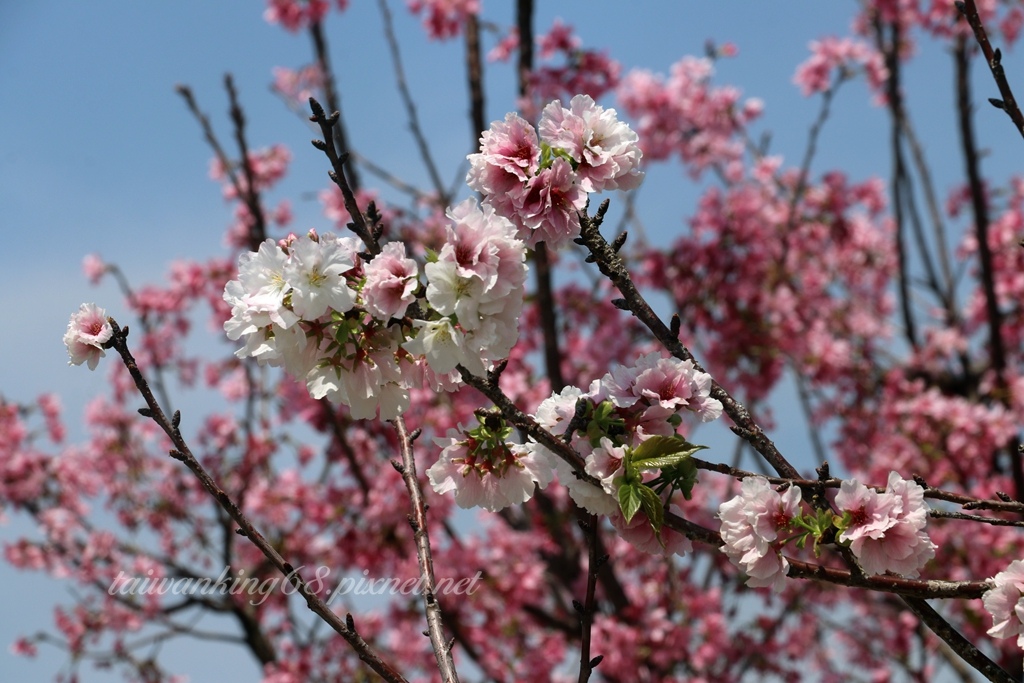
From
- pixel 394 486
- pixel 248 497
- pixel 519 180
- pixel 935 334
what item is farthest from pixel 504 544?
pixel 519 180

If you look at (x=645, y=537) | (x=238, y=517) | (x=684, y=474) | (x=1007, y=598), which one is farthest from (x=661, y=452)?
(x=238, y=517)

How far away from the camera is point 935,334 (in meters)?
7.00

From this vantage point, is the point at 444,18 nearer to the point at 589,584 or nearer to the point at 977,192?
the point at 977,192

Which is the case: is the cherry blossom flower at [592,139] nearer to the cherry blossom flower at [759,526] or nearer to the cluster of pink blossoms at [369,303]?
the cluster of pink blossoms at [369,303]

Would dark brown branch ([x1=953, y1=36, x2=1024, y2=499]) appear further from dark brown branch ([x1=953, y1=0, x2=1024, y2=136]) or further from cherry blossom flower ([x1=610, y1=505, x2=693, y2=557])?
cherry blossom flower ([x1=610, y1=505, x2=693, y2=557])

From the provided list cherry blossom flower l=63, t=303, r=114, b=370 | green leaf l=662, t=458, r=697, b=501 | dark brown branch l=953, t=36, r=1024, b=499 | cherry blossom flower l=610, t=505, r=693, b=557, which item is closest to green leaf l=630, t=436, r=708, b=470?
green leaf l=662, t=458, r=697, b=501

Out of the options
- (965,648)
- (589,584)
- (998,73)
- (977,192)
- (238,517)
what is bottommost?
(238,517)

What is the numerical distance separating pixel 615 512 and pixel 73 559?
25.0ft

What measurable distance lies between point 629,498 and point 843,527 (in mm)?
385

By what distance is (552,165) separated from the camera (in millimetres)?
1509

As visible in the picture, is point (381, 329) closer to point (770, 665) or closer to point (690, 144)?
point (770, 665)

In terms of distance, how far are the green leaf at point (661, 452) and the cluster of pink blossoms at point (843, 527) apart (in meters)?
0.11


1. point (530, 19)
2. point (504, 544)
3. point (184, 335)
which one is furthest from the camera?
point (184, 335)

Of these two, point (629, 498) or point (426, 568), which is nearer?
point (629, 498)
